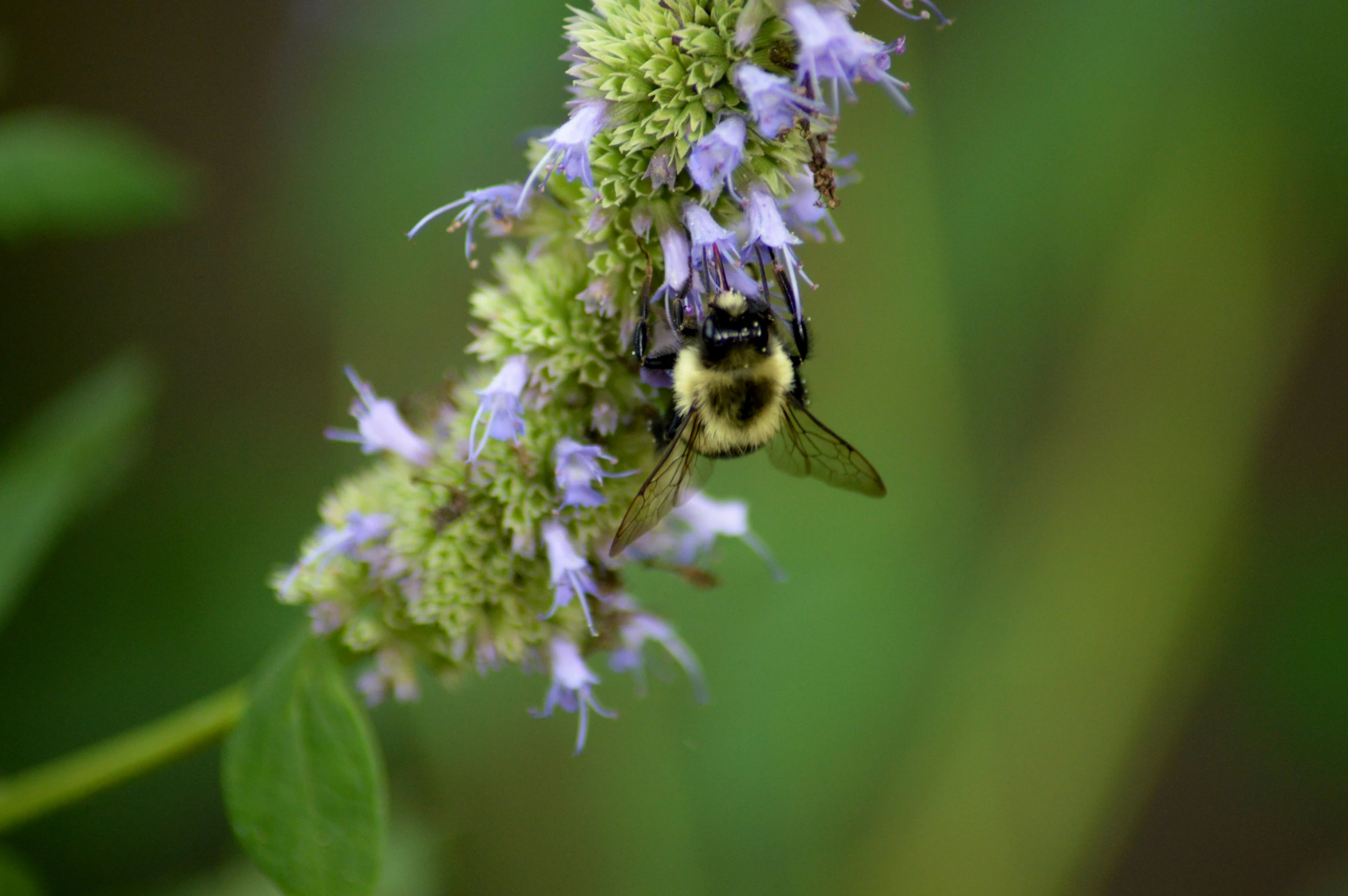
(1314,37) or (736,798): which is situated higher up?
(1314,37)

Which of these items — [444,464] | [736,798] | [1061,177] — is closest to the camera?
[444,464]

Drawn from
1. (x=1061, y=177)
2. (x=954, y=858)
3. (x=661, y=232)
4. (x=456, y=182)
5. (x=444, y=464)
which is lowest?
(x=954, y=858)

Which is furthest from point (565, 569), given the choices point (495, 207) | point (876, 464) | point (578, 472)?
point (876, 464)

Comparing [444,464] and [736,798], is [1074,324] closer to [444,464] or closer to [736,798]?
[736,798]

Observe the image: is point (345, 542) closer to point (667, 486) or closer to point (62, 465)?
point (667, 486)

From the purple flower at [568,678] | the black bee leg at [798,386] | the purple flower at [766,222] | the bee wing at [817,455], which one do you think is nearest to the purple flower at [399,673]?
the purple flower at [568,678]

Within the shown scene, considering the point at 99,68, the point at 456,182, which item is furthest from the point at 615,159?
the point at 99,68

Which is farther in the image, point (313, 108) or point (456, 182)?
point (313, 108)
